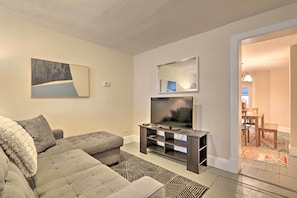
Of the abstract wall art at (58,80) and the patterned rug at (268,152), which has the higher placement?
the abstract wall art at (58,80)

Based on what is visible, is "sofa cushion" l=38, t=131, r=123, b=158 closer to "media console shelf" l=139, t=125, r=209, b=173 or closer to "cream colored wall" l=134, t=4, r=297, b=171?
"media console shelf" l=139, t=125, r=209, b=173

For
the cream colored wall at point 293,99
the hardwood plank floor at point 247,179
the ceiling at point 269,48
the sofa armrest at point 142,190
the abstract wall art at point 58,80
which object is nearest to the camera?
the sofa armrest at point 142,190

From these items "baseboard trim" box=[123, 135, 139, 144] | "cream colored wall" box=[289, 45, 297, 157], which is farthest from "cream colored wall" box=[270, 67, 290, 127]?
"baseboard trim" box=[123, 135, 139, 144]

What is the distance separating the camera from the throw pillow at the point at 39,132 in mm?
1897

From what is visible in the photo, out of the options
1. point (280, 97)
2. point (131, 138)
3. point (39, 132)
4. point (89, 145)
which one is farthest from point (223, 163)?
point (280, 97)

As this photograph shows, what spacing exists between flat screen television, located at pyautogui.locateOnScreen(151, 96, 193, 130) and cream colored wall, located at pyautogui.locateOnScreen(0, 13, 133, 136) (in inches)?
41.2

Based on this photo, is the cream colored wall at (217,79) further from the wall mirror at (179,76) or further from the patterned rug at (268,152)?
Result: the patterned rug at (268,152)

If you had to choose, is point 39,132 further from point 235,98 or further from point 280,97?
point 280,97

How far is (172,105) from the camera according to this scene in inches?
113

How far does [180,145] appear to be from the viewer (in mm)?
2684

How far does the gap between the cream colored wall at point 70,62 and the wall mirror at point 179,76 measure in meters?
1.06

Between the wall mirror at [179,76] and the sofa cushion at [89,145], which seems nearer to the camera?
the sofa cushion at [89,145]

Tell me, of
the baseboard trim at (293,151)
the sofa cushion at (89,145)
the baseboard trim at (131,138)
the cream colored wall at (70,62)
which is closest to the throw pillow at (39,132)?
the sofa cushion at (89,145)

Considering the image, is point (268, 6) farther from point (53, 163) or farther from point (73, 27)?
point (53, 163)
